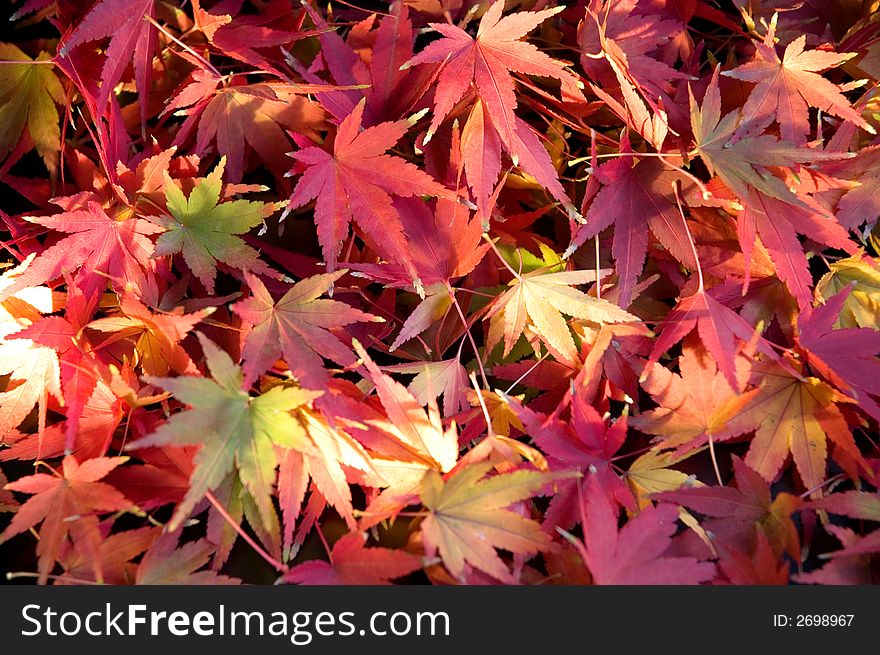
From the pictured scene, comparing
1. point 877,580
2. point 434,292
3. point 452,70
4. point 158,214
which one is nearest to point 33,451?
point 158,214

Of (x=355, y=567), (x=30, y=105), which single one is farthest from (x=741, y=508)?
(x=30, y=105)

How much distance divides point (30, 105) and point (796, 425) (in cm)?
95

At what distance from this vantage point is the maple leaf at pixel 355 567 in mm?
611

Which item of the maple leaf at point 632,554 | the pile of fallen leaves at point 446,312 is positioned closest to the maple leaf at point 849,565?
the pile of fallen leaves at point 446,312

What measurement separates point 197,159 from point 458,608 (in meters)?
0.56

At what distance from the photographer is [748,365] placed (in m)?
0.66

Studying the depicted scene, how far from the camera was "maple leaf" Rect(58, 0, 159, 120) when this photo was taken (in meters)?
0.71

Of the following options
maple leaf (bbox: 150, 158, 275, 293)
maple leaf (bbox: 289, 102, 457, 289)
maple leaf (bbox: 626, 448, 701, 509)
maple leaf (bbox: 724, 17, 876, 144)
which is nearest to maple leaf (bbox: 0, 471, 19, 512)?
maple leaf (bbox: 150, 158, 275, 293)

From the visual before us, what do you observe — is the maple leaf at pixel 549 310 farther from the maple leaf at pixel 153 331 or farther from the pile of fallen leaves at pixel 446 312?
the maple leaf at pixel 153 331

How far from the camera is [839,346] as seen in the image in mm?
682

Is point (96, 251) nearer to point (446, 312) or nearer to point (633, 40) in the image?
point (446, 312)

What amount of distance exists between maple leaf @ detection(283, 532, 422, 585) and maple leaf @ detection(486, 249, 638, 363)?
0.23m

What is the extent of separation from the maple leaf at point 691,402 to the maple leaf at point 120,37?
2.12 feet

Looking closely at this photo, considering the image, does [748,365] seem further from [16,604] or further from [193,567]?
[16,604]
